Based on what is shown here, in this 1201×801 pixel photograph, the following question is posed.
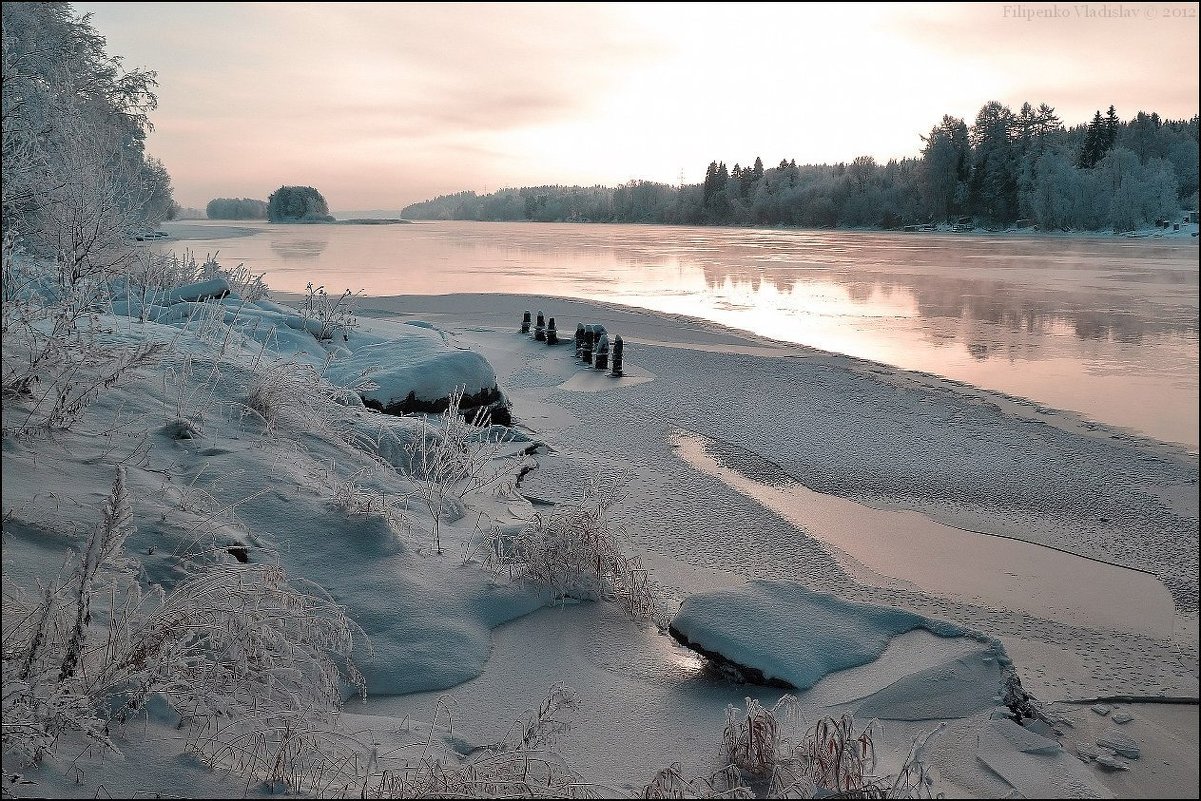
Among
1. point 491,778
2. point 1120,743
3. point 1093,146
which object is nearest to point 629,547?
point 1120,743

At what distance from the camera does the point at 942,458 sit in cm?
921

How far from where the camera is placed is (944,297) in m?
25.1

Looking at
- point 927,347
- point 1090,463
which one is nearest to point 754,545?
point 1090,463

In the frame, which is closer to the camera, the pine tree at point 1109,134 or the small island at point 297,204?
the pine tree at point 1109,134

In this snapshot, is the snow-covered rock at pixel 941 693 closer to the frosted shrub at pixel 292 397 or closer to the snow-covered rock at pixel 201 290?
the frosted shrub at pixel 292 397

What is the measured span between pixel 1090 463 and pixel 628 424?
18.5 ft

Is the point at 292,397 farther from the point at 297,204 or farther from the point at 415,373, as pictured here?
the point at 297,204

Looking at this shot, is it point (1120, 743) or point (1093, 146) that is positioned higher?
point (1093, 146)

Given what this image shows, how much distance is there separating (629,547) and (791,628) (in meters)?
2.08

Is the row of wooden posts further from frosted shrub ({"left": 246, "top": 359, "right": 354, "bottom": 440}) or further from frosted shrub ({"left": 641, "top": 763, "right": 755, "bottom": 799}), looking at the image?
frosted shrub ({"left": 641, "top": 763, "right": 755, "bottom": 799})

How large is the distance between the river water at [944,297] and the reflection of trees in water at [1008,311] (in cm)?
6

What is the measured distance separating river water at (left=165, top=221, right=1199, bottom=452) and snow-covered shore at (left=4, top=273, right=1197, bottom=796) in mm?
1456

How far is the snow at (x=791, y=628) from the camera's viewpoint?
4.54 metres

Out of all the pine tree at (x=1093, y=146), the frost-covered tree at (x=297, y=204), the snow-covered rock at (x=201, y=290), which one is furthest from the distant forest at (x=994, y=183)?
the frost-covered tree at (x=297, y=204)
